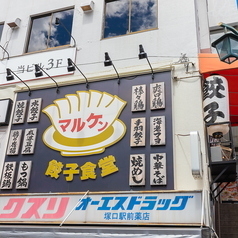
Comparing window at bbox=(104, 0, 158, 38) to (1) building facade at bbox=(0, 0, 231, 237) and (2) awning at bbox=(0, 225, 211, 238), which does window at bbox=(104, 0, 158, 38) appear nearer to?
(1) building facade at bbox=(0, 0, 231, 237)

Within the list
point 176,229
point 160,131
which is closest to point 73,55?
point 160,131

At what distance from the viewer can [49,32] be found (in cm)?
1268

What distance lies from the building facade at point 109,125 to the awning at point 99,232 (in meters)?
0.03

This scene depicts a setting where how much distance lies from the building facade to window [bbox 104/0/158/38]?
47 millimetres

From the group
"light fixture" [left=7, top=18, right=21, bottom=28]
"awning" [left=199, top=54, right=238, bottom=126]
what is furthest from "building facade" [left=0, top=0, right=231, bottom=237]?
"light fixture" [left=7, top=18, right=21, bottom=28]

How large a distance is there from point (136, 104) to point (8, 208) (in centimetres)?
509

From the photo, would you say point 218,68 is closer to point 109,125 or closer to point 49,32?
point 109,125

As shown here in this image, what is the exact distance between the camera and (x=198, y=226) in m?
7.34

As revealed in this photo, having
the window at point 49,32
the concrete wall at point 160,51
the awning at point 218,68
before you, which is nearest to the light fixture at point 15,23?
the concrete wall at point 160,51

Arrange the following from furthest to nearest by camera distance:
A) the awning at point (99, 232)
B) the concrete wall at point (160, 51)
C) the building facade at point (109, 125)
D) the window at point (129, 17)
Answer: the window at point (129, 17) → the concrete wall at point (160, 51) → the building facade at point (109, 125) → the awning at point (99, 232)

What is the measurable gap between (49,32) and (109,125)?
221 inches

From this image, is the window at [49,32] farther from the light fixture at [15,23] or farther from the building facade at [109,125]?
the light fixture at [15,23]

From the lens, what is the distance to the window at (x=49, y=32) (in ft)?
40.6

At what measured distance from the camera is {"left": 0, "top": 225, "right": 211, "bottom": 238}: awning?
7.12 meters
